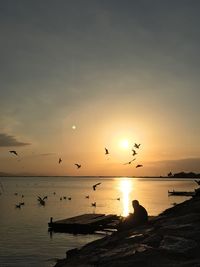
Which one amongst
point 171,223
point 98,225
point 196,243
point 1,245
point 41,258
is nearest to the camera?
point 196,243

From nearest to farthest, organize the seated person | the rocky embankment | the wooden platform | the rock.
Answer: the rocky embankment
the rock
the seated person
the wooden platform

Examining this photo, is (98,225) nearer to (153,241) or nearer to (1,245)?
(1,245)

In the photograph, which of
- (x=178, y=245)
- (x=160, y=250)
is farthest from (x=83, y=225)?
(x=160, y=250)

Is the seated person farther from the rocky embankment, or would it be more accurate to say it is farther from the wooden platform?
the wooden platform

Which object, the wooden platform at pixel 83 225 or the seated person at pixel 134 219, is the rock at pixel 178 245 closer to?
the seated person at pixel 134 219

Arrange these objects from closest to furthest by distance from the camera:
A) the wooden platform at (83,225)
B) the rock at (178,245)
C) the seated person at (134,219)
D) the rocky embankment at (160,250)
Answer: the rocky embankment at (160,250), the rock at (178,245), the seated person at (134,219), the wooden platform at (83,225)

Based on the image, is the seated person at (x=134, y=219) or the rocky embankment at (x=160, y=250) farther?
the seated person at (x=134, y=219)

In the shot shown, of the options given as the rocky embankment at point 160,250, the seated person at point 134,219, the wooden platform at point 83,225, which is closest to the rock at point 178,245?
the rocky embankment at point 160,250

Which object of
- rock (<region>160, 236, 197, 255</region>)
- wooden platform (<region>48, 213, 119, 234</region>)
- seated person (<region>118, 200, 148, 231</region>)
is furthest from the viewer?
wooden platform (<region>48, 213, 119, 234</region>)

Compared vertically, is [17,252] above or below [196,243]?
below

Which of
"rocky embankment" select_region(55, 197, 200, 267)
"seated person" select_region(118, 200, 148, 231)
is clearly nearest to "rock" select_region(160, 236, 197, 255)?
"rocky embankment" select_region(55, 197, 200, 267)

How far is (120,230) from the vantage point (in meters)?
18.3

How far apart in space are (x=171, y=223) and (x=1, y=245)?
35.8 meters

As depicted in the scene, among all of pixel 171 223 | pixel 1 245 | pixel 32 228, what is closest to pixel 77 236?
pixel 1 245
